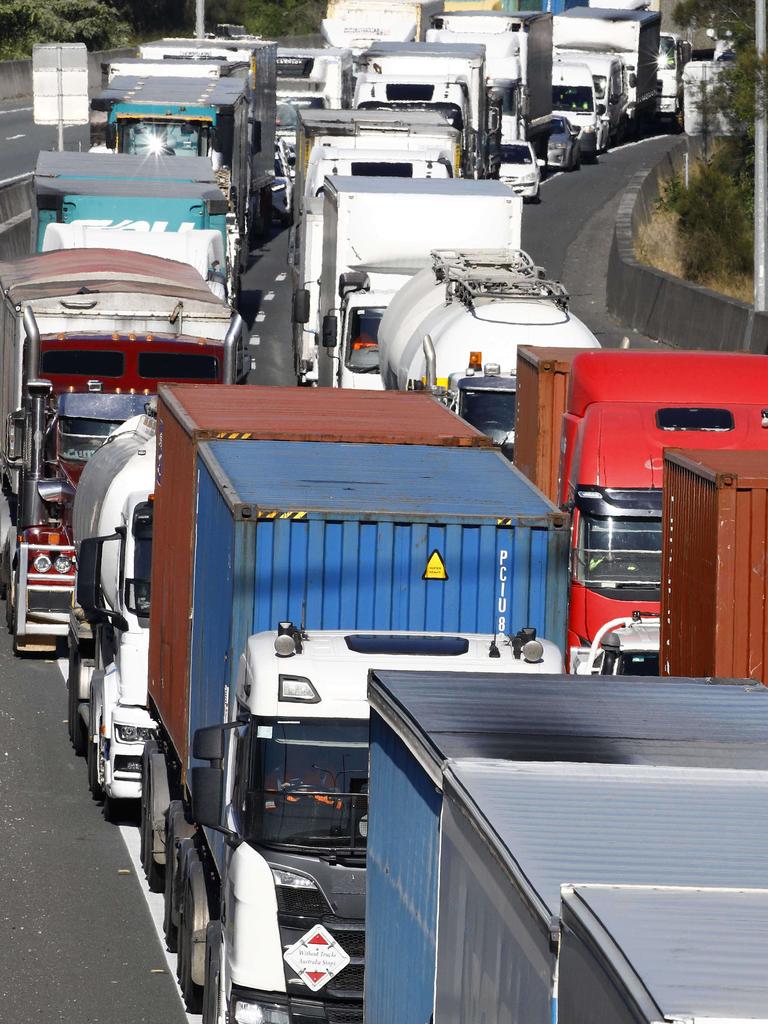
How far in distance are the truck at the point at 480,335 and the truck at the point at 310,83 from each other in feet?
94.5

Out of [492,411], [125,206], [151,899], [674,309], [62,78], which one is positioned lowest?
[151,899]

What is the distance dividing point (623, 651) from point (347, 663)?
489 centimetres

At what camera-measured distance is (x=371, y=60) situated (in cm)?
4412

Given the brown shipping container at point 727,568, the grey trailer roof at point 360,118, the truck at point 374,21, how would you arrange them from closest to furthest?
the brown shipping container at point 727,568, the grey trailer roof at point 360,118, the truck at point 374,21

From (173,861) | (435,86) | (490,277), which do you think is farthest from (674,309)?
(173,861)

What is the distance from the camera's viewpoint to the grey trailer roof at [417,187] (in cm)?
2575

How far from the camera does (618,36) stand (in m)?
68.1

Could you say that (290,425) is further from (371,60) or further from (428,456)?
(371,60)

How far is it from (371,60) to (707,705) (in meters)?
38.9

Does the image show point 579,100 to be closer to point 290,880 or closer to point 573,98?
point 573,98

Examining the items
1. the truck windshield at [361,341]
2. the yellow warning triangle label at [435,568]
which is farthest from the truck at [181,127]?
the yellow warning triangle label at [435,568]

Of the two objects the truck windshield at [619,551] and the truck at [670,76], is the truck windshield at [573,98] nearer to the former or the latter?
the truck at [670,76]

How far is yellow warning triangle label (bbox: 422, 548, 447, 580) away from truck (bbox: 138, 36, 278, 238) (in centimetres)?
3208

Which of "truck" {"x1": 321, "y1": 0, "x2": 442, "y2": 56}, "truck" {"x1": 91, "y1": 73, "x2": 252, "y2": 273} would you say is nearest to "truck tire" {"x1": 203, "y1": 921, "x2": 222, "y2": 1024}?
"truck" {"x1": 91, "y1": 73, "x2": 252, "y2": 273}
